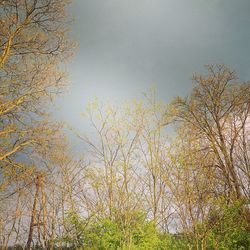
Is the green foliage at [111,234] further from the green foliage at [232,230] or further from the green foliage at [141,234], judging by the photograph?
the green foliage at [232,230]

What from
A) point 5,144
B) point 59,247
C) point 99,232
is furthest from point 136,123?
point 59,247

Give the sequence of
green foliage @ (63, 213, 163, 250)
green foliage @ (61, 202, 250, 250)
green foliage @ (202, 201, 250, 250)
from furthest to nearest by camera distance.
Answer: green foliage @ (63, 213, 163, 250) < green foliage @ (61, 202, 250, 250) < green foliage @ (202, 201, 250, 250)

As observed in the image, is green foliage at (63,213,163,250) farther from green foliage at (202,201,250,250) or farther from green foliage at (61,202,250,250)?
green foliage at (202,201,250,250)

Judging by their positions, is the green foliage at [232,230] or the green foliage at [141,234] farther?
the green foliage at [141,234]

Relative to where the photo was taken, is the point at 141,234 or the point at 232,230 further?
the point at 141,234

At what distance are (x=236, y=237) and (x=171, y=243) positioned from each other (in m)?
2.45

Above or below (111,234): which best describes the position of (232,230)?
below

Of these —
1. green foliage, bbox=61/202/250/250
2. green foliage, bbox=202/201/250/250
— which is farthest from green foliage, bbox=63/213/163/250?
green foliage, bbox=202/201/250/250

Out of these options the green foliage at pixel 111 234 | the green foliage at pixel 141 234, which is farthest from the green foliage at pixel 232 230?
the green foliage at pixel 111 234

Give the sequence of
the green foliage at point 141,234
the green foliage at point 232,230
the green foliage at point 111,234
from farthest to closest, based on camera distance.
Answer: the green foliage at point 111,234
the green foliage at point 141,234
the green foliage at point 232,230

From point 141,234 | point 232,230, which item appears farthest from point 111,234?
point 232,230

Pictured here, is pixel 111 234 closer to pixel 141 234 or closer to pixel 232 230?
pixel 141 234

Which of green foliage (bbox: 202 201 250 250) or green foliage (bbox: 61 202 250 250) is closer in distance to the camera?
green foliage (bbox: 202 201 250 250)

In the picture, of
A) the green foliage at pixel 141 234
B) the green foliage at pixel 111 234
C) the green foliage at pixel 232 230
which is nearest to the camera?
the green foliage at pixel 232 230
